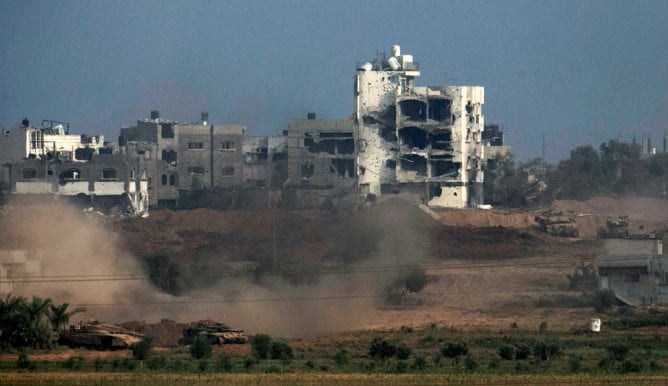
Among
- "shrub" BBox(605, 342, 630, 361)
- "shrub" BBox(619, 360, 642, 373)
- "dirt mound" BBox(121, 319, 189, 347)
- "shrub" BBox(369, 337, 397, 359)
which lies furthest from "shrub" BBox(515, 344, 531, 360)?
"dirt mound" BBox(121, 319, 189, 347)

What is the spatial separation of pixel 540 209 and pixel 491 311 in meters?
42.5

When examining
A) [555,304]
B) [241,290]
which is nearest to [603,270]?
A: [555,304]

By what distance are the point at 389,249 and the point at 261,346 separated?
26.9 meters

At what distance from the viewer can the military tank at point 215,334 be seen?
2724 inches

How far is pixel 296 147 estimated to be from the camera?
427 feet

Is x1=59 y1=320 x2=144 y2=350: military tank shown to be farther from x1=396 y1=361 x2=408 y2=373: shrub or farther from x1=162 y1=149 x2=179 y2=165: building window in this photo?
x1=162 y1=149 x2=179 y2=165: building window

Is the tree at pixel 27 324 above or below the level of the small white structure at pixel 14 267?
below

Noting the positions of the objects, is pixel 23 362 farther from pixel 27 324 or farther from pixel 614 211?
pixel 614 211

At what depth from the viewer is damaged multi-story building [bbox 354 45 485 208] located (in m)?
123

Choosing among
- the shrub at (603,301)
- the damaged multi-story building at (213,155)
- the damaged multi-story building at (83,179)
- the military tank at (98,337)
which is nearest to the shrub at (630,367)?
the military tank at (98,337)

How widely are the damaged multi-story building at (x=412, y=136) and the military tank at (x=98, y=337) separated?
54.7 meters

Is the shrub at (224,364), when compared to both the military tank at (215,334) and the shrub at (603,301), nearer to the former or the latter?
the military tank at (215,334)

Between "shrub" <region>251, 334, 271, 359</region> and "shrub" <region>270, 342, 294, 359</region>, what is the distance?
21cm

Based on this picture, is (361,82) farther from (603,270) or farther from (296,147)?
(603,270)
